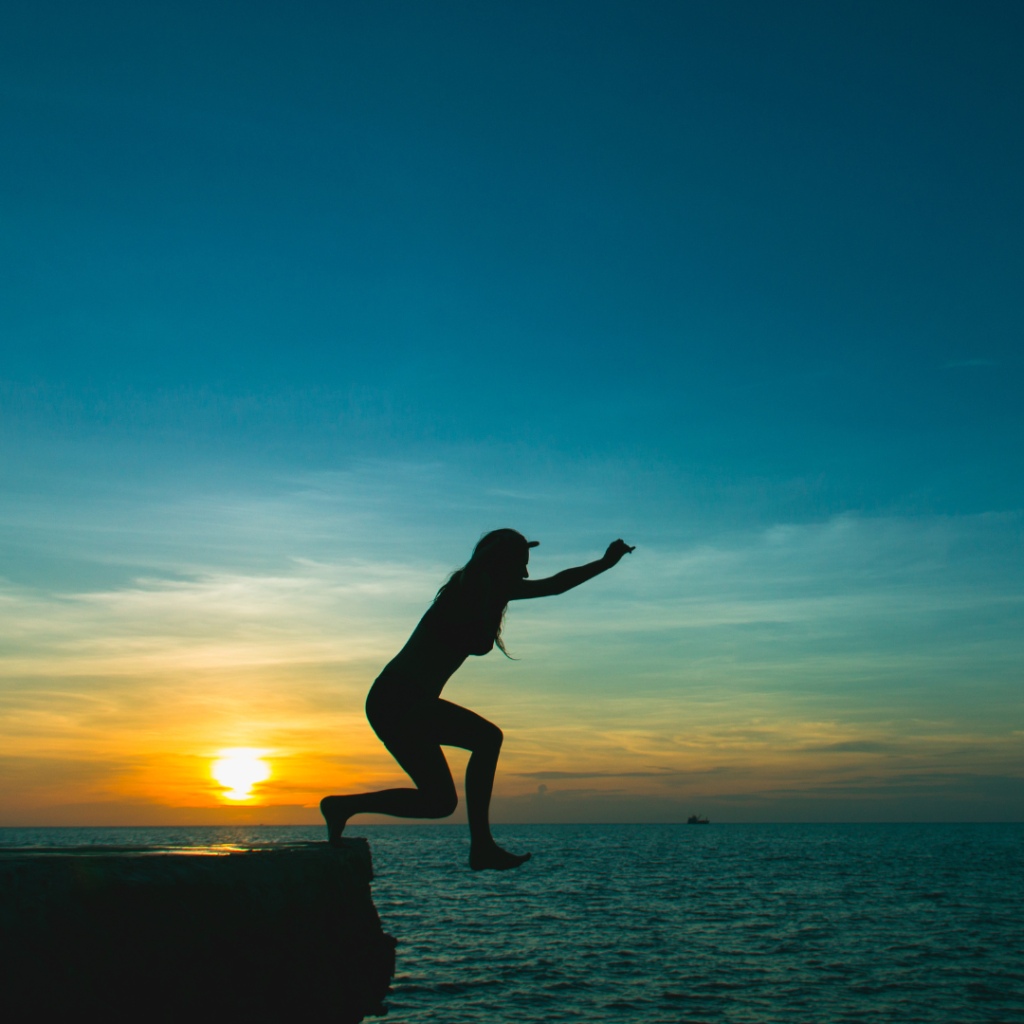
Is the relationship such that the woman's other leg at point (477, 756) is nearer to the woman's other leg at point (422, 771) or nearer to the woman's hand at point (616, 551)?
the woman's other leg at point (422, 771)

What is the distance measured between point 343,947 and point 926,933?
33.4 meters

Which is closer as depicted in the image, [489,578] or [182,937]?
[182,937]

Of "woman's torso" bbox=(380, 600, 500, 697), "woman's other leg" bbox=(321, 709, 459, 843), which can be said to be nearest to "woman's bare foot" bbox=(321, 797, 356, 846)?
"woman's other leg" bbox=(321, 709, 459, 843)

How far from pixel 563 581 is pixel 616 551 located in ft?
1.11

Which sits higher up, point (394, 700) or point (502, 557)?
point (502, 557)

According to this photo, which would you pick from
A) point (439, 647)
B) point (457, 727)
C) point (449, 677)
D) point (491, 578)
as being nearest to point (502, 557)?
point (491, 578)

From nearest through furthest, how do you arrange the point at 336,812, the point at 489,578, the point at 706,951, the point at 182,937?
the point at 182,937, the point at 489,578, the point at 336,812, the point at 706,951

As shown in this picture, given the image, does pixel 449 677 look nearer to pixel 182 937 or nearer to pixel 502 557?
pixel 502 557

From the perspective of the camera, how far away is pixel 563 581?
4.40 meters

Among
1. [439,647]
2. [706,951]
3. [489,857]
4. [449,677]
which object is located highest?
[439,647]

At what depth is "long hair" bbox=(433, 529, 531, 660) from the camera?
4.31 metres

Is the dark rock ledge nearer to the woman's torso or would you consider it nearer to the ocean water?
the woman's torso

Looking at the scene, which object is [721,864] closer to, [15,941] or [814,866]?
[814,866]

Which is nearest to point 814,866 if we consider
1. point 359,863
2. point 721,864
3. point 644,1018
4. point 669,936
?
point 721,864
